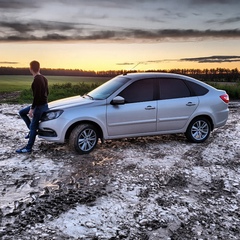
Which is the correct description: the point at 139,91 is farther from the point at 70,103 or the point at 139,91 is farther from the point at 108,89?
the point at 70,103

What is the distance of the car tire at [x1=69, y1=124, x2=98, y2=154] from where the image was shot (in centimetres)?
716

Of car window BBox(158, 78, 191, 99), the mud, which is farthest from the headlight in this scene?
car window BBox(158, 78, 191, 99)

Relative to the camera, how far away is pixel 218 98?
28.2 ft

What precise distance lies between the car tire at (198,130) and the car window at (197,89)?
0.64m

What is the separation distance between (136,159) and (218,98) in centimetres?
302

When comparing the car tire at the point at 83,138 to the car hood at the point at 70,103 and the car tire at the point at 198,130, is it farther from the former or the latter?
the car tire at the point at 198,130

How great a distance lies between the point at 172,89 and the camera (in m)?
8.19

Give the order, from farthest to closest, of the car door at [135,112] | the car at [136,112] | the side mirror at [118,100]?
the car door at [135,112]
the side mirror at [118,100]
the car at [136,112]

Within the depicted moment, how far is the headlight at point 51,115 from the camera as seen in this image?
23.6ft

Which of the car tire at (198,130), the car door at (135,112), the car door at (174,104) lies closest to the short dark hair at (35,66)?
the car door at (135,112)

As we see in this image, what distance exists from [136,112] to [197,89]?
1.89 metres

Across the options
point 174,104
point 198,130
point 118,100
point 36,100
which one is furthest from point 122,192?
point 198,130

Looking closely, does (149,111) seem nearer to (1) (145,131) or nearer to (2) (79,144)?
(1) (145,131)

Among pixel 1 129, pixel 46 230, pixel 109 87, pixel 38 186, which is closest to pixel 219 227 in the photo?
pixel 46 230
